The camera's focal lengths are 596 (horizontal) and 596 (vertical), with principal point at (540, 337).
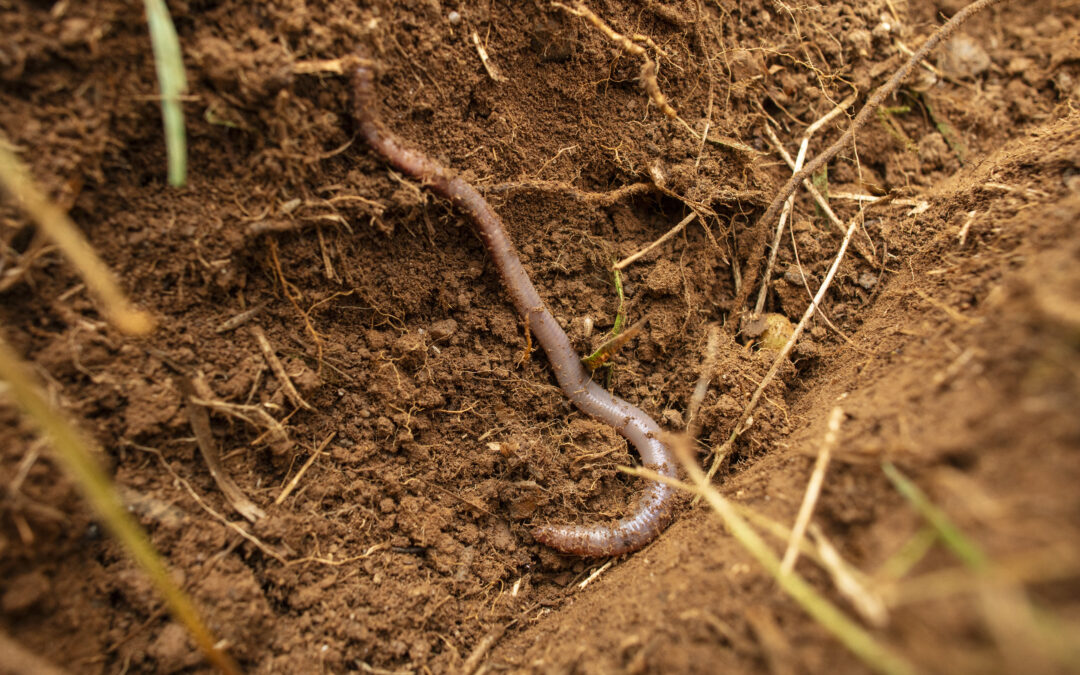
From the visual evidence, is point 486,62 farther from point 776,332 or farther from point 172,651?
point 172,651

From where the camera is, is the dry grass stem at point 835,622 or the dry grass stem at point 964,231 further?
the dry grass stem at point 964,231

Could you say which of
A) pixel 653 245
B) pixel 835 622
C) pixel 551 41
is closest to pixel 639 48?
pixel 551 41

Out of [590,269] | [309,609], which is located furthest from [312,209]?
[309,609]

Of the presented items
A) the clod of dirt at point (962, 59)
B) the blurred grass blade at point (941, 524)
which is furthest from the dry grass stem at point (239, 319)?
the clod of dirt at point (962, 59)

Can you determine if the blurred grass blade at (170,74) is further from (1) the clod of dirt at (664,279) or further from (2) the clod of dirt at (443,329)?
(1) the clod of dirt at (664,279)

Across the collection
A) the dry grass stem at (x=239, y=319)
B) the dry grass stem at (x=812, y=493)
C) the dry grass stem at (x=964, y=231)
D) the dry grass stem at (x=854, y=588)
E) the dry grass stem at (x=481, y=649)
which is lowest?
the dry grass stem at (x=481, y=649)
